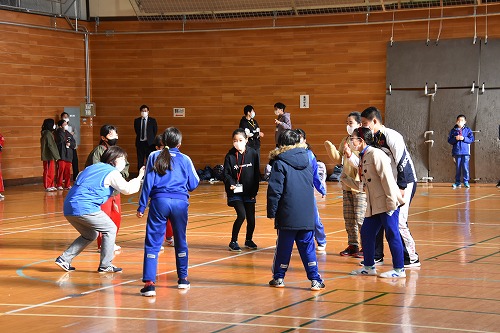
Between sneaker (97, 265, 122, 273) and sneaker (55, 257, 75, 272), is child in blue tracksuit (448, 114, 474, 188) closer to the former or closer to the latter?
sneaker (97, 265, 122, 273)

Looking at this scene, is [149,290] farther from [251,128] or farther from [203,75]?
[203,75]

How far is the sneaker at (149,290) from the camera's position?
27.3ft

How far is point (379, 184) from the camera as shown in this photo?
29.8 ft

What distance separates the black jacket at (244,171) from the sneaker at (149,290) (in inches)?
126

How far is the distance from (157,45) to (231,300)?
18.7 m

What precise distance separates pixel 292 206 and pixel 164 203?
1.24m

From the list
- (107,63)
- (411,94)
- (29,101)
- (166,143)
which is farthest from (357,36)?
(166,143)

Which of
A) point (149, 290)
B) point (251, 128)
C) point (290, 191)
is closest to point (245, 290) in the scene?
point (149, 290)

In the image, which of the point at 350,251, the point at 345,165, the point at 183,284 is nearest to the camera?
the point at 183,284

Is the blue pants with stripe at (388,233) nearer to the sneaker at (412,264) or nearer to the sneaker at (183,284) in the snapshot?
the sneaker at (412,264)

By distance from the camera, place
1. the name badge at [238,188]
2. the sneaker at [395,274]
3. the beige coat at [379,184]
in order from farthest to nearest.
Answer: the name badge at [238,188], the sneaker at [395,274], the beige coat at [379,184]

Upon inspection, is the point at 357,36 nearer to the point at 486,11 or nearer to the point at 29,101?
the point at 486,11

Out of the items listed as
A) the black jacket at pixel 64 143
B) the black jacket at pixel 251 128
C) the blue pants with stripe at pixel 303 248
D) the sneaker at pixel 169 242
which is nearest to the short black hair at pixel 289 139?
the blue pants with stripe at pixel 303 248

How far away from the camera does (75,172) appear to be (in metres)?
24.7
